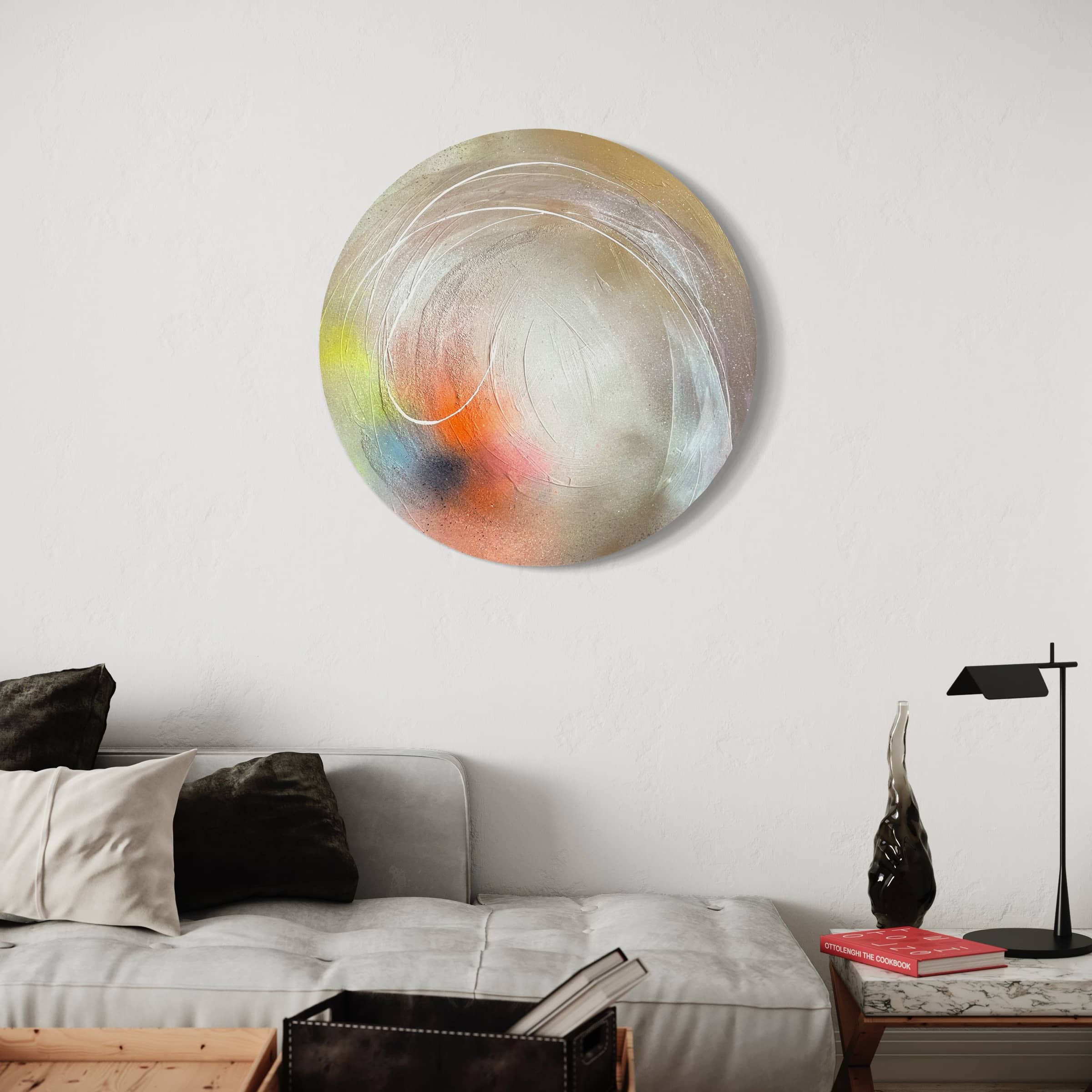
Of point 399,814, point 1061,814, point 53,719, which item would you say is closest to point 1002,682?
point 1061,814

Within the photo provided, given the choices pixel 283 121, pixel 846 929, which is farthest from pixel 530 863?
pixel 283 121

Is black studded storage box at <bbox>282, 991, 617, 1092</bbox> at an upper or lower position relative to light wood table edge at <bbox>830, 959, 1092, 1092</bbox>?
upper

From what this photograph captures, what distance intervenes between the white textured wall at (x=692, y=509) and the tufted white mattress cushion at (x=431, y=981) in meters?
0.52

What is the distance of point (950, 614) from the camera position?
2.21m

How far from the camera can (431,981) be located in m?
1.58

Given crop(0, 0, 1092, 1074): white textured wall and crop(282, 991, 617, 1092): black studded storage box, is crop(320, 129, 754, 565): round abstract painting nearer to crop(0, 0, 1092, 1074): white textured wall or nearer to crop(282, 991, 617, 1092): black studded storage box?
crop(0, 0, 1092, 1074): white textured wall

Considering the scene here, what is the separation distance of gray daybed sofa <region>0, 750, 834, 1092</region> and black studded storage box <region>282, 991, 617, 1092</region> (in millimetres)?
369

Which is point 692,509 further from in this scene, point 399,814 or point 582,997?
point 582,997

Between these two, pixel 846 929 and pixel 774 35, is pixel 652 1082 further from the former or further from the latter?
pixel 774 35

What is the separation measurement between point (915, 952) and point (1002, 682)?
501 millimetres

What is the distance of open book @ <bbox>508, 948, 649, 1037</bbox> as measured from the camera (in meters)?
1.19

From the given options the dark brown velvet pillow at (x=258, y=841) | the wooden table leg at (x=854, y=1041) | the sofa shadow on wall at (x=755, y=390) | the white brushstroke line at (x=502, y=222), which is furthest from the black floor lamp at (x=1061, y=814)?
the dark brown velvet pillow at (x=258, y=841)

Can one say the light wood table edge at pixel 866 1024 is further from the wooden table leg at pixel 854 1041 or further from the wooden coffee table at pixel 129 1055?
the wooden coffee table at pixel 129 1055

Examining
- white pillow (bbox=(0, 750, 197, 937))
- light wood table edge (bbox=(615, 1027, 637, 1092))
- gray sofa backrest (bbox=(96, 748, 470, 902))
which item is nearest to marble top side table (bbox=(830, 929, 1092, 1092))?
light wood table edge (bbox=(615, 1027, 637, 1092))
